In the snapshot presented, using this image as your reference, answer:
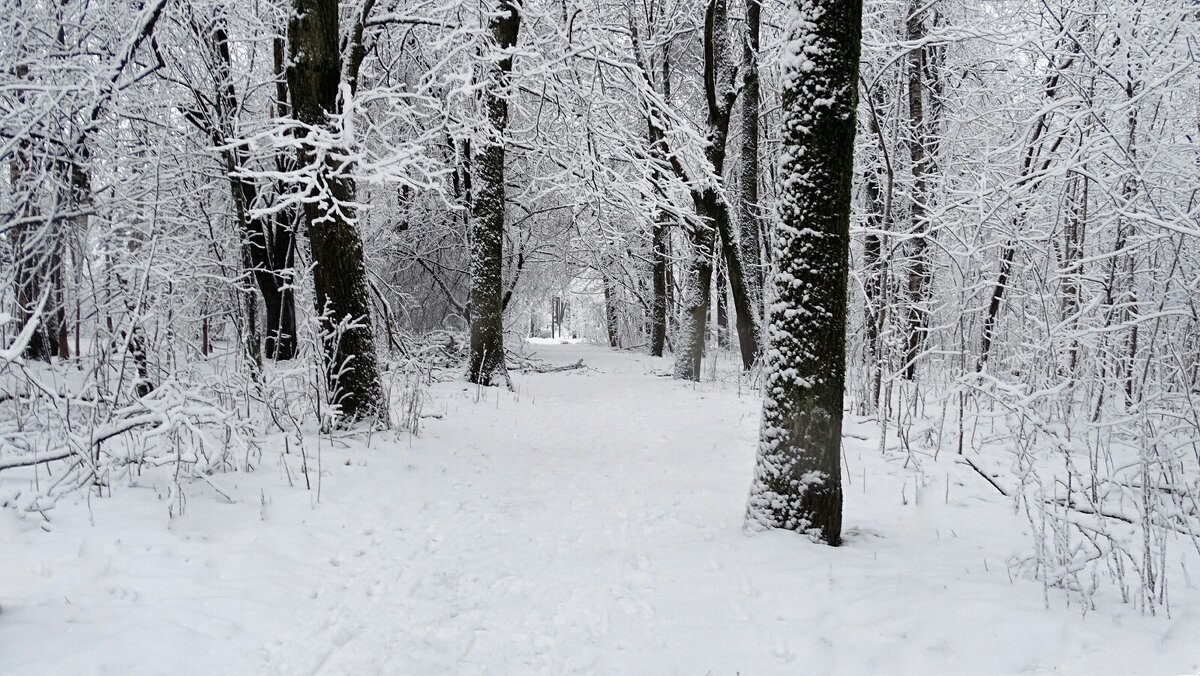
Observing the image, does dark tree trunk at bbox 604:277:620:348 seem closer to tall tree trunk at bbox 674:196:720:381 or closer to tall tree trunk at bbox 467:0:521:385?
tall tree trunk at bbox 674:196:720:381

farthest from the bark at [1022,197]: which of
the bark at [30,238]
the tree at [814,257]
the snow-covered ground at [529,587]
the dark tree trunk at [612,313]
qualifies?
the dark tree trunk at [612,313]

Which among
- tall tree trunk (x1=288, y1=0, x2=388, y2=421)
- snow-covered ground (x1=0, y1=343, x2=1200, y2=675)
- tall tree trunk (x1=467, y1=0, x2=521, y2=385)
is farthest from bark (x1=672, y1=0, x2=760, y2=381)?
tall tree trunk (x1=288, y1=0, x2=388, y2=421)

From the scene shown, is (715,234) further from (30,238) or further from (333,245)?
(30,238)

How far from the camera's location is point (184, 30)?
26.2 ft

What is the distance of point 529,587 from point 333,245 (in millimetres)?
4378

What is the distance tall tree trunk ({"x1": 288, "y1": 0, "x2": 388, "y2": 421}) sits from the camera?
20.5 ft

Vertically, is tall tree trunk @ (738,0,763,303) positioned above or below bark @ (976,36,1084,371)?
above

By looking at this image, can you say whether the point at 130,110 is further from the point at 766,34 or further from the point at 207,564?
the point at 766,34

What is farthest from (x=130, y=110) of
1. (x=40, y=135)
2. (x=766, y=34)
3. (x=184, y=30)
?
(x=766, y=34)

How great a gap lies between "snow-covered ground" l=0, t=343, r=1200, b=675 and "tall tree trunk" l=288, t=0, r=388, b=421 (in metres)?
0.94

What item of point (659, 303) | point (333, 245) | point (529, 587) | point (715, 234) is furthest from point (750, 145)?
point (529, 587)

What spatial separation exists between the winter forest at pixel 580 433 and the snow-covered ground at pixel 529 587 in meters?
0.03

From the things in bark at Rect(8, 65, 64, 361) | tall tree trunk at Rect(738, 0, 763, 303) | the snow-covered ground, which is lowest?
the snow-covered ground

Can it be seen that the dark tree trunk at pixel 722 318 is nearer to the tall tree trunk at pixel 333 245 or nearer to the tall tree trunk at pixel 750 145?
the tall tree trunk at pixel 750 145
